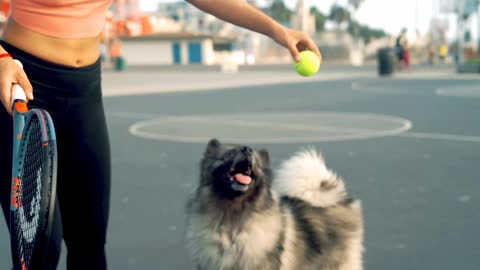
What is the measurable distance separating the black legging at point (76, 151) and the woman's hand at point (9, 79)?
0.84 ft

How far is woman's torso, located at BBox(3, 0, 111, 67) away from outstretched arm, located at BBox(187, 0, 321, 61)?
1.75 ft

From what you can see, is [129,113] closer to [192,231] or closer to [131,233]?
[131,233]

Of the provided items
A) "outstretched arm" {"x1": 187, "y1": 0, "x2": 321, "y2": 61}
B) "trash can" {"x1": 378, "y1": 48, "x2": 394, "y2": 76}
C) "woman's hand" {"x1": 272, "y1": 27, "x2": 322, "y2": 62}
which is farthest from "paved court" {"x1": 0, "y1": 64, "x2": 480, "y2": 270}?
"trash can" {"x1": 378, "y1": 48, "x2": 394, "y2": 76}

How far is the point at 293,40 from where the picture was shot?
3051mm

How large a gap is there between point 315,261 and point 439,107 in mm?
13083

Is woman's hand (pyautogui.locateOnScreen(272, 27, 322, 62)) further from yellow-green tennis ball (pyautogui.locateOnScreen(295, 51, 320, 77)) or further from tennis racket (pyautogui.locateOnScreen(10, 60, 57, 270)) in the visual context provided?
tennis racket (pyautogui.locateOnScreen(10, 60, 57, 270))

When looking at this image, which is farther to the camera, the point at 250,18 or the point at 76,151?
the point at 250,18

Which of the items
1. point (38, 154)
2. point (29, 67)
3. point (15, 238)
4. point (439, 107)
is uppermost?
point (29, 67)

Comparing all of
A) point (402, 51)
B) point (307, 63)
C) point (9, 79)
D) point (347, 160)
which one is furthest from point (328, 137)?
point (402, 51)

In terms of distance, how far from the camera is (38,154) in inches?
87.7

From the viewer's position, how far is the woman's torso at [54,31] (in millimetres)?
2797

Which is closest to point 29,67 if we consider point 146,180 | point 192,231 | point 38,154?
point 38,154

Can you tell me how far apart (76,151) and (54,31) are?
1.78 feet

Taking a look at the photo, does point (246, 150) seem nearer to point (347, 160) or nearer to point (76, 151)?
point (76, 151)
